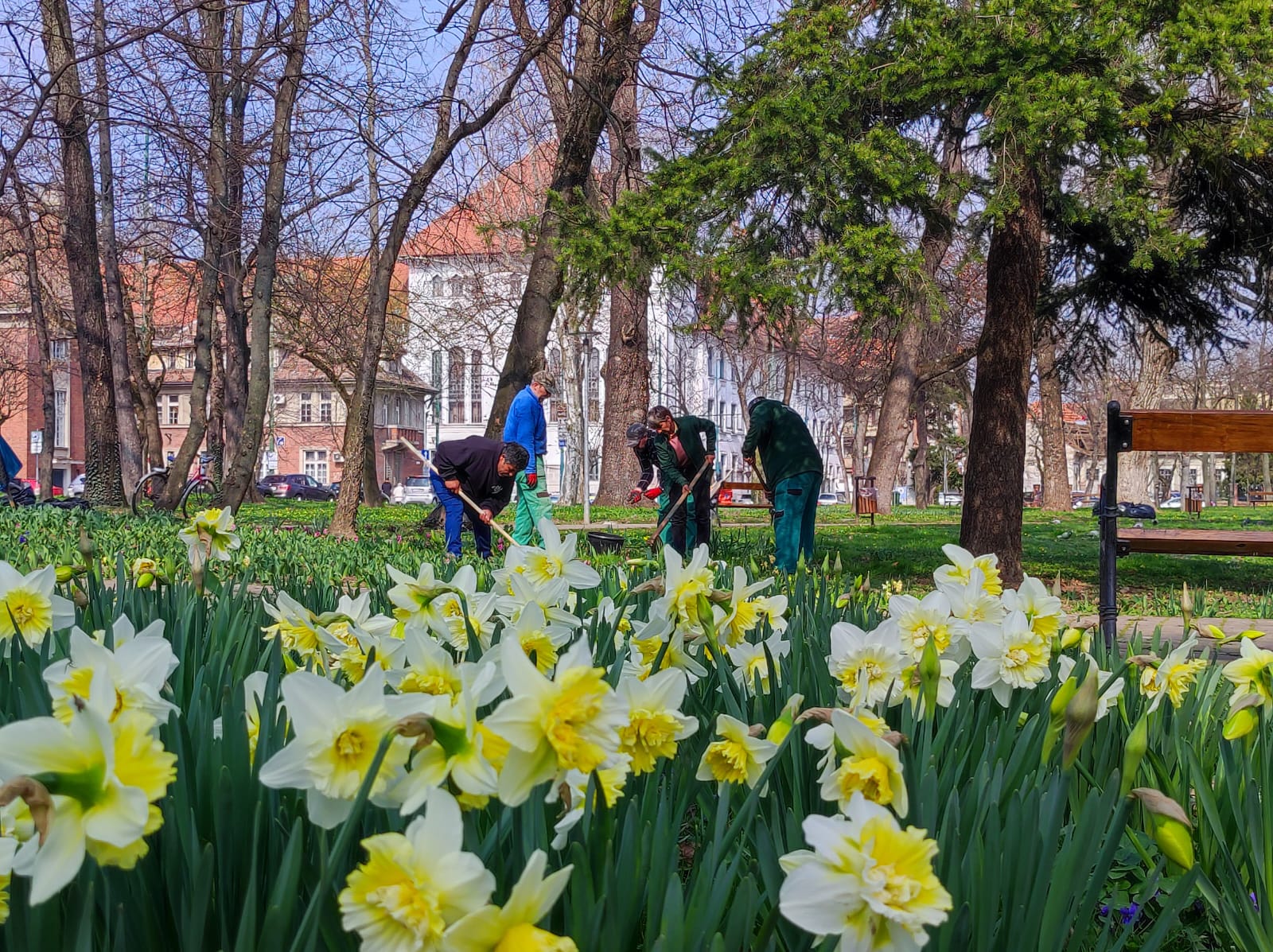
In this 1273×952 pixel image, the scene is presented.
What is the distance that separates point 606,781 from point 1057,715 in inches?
29.0

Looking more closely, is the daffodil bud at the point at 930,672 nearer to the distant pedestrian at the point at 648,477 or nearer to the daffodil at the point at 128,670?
the daffodil at the point at 128,670

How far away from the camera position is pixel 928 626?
6.59 ft

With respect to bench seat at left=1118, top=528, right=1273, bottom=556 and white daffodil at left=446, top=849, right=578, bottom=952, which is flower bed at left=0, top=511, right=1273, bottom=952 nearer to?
white daffodil at left=446, top=849, right=578, bottom=952

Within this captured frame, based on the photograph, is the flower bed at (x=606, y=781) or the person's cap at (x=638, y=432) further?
the person's cap at (x=638, y=432)

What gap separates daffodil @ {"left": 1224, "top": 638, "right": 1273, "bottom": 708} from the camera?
1906 mm

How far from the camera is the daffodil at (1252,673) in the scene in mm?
1906

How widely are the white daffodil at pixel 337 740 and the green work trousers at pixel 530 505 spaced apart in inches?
303

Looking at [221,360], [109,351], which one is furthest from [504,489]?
[221,360]

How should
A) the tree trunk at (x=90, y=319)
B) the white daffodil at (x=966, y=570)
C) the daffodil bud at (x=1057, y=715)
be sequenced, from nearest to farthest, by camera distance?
the daffodil bud at (x=1057, y=715), the white daffodil at (x=966, y=570), the tree trunk at (x=90, y=319)

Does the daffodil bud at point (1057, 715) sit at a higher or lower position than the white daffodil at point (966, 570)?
lower

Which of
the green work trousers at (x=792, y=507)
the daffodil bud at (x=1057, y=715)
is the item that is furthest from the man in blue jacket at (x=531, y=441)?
the daffodil bud at (x=1057, y=715)

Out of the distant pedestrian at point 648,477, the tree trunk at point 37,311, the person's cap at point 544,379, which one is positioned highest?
the tree trunk at point 37,311

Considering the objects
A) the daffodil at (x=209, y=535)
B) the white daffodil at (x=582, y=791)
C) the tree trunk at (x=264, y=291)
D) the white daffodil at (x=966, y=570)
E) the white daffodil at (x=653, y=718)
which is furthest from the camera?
the tree trunk at (x=264, y=291)

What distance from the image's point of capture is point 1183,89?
6.81 metres
